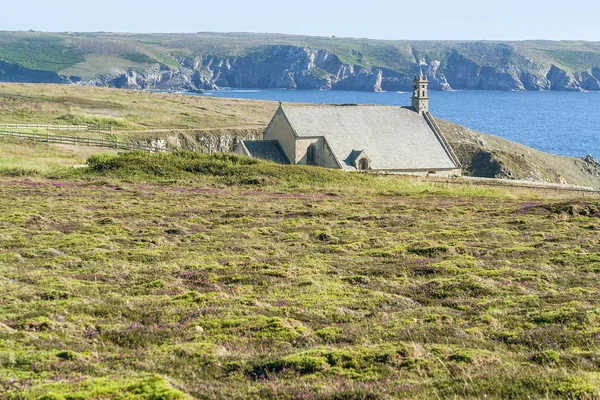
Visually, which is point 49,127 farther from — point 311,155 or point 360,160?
point 360,160

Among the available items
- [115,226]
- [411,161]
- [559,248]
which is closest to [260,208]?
[115,226]

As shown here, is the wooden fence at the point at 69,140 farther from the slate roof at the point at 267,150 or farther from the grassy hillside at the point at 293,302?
the grassy hillside at the point at 293,302

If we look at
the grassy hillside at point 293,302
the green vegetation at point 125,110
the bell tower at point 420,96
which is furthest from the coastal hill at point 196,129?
the grassy hillside at point 293,302

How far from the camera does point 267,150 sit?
252 ft

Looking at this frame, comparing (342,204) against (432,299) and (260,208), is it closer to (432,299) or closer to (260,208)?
(260,208)

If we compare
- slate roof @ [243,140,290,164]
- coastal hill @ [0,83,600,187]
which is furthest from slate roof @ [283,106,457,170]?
coastal hill @ [0,83,600,187]

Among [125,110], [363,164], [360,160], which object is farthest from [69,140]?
[125,110]

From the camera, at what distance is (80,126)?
9238 centimetres

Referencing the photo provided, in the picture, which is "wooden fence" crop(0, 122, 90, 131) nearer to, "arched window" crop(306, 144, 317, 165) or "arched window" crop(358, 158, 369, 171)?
"arched window" crop(306, 144, 317, 165)

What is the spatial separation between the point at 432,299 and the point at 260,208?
2462cm

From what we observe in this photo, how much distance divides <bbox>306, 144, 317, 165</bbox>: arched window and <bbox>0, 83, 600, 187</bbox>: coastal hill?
21726 mm

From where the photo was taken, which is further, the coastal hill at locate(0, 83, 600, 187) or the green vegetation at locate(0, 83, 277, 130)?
the green vegetation at locate(0, 83, 277, 130)

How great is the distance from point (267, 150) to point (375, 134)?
11878mm

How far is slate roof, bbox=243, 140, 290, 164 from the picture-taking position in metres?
76.0
